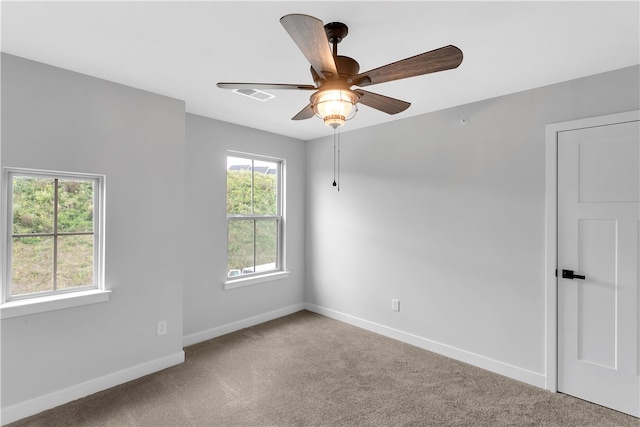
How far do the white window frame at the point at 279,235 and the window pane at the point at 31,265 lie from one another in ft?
5.36

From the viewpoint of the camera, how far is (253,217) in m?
3.99

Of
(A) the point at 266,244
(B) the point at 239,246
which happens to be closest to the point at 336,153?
(A) the point at 266,244

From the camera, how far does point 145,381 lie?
2635 mm

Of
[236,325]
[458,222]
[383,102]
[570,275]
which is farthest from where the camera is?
[236,325]

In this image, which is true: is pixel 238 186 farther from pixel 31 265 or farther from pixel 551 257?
pixel 551 257

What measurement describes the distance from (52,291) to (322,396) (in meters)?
2.19

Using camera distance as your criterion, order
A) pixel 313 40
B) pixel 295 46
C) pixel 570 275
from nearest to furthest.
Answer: pixel 313 40 < pixel 295 46 < pixel 570 275

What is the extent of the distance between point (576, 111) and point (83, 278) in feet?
13.4

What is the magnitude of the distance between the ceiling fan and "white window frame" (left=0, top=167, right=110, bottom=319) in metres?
1.64

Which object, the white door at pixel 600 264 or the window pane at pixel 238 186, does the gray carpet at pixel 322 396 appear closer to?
the white door at pixel 600 264

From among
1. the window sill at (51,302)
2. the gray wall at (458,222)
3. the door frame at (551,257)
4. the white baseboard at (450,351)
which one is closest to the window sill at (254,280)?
the gray wall at (458,222)

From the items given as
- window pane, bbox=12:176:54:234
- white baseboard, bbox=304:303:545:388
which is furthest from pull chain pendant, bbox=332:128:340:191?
window pane, bbox=12:176:54:234

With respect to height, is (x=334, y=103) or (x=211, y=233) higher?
(x=334, y=103)

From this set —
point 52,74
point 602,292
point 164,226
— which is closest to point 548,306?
point 602,292
